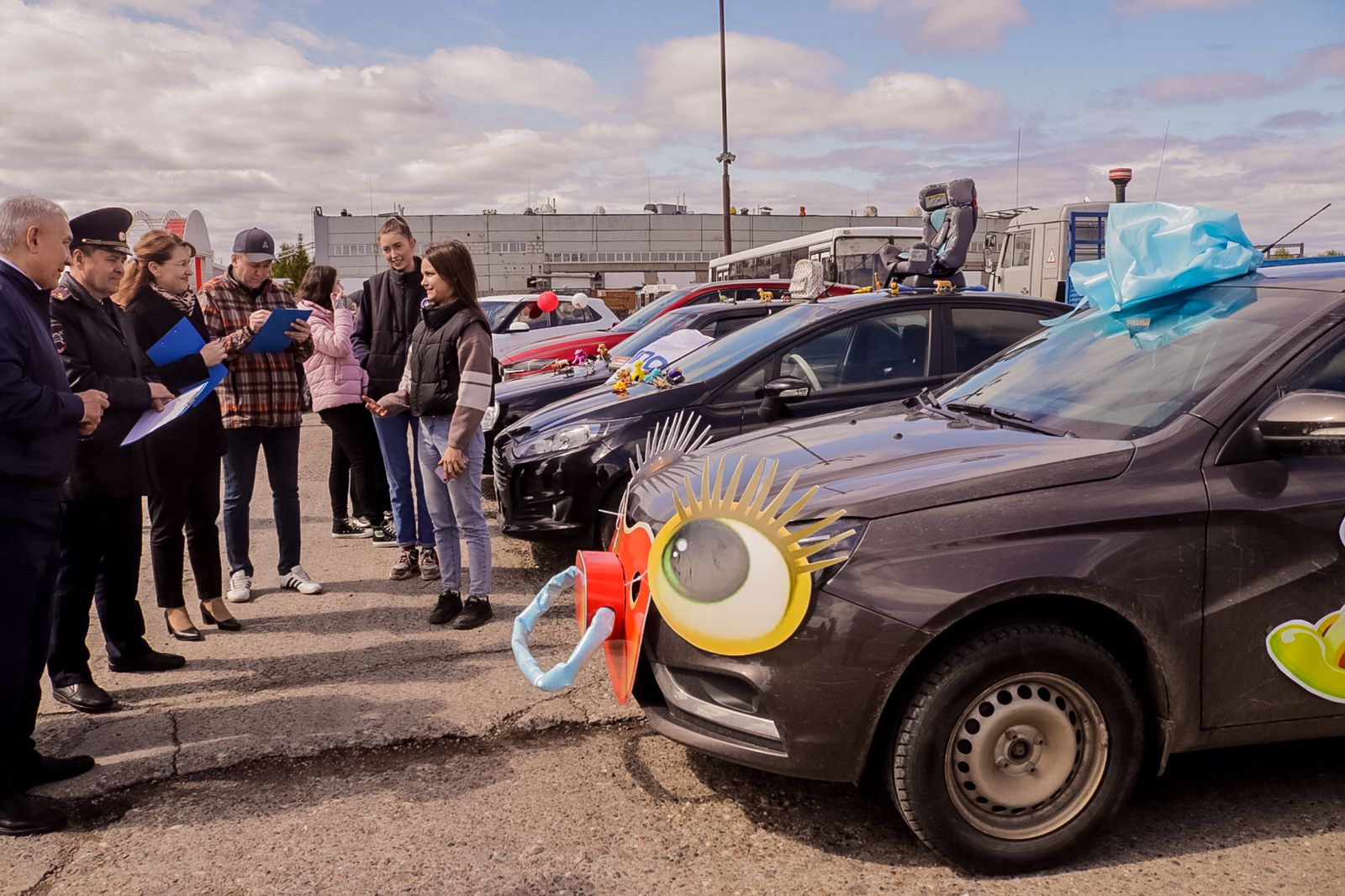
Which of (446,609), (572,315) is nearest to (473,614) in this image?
(446,609)

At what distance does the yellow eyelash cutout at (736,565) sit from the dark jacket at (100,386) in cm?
248

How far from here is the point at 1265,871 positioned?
2.66m

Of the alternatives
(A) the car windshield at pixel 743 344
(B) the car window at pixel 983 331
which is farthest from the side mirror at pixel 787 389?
(B) the car window at pixel 983 331

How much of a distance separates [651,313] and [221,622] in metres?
8.10

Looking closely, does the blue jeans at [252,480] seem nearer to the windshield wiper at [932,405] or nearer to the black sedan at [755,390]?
the black sedan at [755,390]

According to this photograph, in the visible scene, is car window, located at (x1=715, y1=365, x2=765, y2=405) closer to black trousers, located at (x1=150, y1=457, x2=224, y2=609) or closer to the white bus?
black trousers, located at (x1=150, y1=457, x2=224, y2=609)

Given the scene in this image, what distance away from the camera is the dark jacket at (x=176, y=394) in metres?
4.56

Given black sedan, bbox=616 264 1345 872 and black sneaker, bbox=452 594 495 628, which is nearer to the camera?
black sedan, bbox=616 264 1345 872

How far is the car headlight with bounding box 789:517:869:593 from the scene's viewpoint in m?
2.55

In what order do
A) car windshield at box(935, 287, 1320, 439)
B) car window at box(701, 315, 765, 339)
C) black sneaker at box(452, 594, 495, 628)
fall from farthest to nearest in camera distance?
car window at box(701, 315, 765, 339) → black sneaker at box(452, 594, 495, 628) → car windshield at box(935, 287, 1320, 439)

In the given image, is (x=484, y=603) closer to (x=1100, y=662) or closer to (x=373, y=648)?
(x=373, y=648)

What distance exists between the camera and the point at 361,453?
6527 millimetres

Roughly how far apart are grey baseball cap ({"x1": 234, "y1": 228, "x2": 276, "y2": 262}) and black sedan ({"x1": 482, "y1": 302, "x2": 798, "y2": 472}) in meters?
1.51

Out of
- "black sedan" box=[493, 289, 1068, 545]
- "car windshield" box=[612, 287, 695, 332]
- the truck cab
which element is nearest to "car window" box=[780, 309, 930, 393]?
"black sedan" box=[493, 289, 1068, 545]
